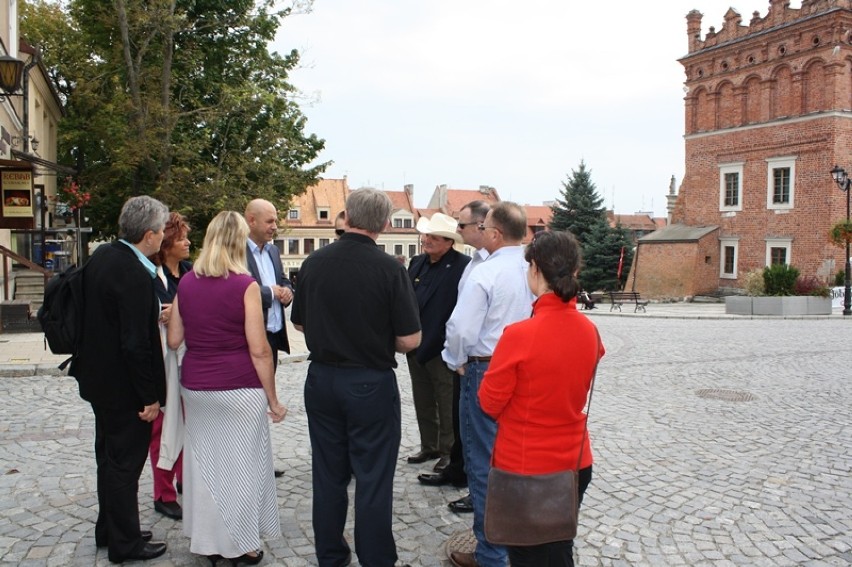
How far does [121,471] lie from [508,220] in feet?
8.79

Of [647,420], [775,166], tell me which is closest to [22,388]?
[647,420]

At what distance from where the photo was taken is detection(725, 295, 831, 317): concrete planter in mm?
24203

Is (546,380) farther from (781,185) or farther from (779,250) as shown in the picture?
(781,185)

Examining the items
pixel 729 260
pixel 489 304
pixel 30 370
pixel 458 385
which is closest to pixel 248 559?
pixel 458 385

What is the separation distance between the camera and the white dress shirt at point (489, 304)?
13.1ft

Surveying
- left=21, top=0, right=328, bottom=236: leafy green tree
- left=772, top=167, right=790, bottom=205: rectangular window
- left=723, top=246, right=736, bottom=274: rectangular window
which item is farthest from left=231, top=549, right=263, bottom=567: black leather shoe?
left=723, top=246, right=736, bottom=274: rectangular window

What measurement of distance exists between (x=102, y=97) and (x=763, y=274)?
2434cm

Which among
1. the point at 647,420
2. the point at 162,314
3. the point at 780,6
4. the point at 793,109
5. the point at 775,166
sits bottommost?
the point at 647,420

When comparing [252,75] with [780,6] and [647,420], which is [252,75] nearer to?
[647,420]

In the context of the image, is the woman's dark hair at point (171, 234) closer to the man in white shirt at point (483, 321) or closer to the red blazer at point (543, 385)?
the man in white shirt at point (483, 321)

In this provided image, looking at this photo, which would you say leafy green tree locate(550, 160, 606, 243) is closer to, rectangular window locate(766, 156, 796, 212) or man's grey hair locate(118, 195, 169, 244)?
rectangular window locate(766, 156, 796, 212)

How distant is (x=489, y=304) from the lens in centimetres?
403

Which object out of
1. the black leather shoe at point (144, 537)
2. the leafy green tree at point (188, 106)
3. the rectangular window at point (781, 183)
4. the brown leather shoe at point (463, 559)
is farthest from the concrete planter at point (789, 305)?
the black leather shoe at point (144, 537)

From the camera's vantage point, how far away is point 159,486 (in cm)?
470
